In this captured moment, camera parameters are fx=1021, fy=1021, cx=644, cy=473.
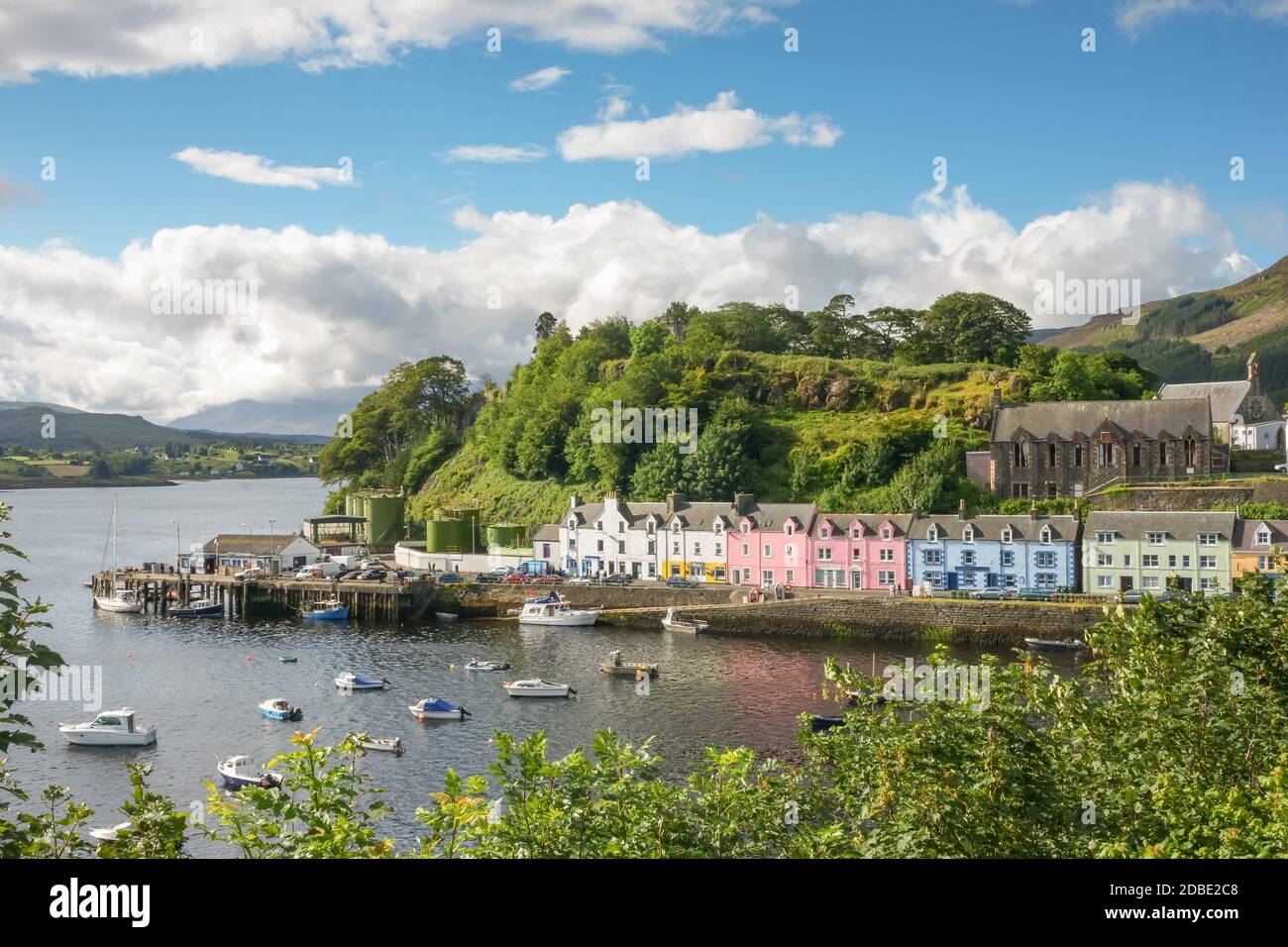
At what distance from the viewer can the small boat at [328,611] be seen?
5538 centimetres

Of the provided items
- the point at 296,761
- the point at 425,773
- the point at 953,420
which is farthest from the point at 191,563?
the point at 296,761

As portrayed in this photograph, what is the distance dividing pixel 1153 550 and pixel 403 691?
32.5m

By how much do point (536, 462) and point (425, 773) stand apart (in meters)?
46.9

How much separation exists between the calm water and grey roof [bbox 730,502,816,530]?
336 inches

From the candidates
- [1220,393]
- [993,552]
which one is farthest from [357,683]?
[1220,393]

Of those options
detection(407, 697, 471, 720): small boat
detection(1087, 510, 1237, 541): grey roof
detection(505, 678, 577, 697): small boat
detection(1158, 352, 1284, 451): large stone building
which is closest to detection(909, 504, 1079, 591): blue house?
detection(1087, 510, 1237, 541): grey roof

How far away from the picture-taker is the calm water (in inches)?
1136

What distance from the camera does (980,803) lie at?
7.96 m

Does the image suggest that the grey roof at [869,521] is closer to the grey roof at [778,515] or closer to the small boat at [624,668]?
the grey roof at [778,515]

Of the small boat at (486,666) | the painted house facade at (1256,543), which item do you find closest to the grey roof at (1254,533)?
→ the painted house facade at (1256,543)

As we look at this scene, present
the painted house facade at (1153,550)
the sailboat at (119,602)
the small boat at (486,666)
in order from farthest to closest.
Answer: the sailboat at (119,602), the painted house facade at (1153,550), the small boat at (486,666)

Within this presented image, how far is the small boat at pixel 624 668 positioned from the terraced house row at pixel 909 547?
14.5 metres

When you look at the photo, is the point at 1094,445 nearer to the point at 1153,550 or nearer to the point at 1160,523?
the point at 1160,523
